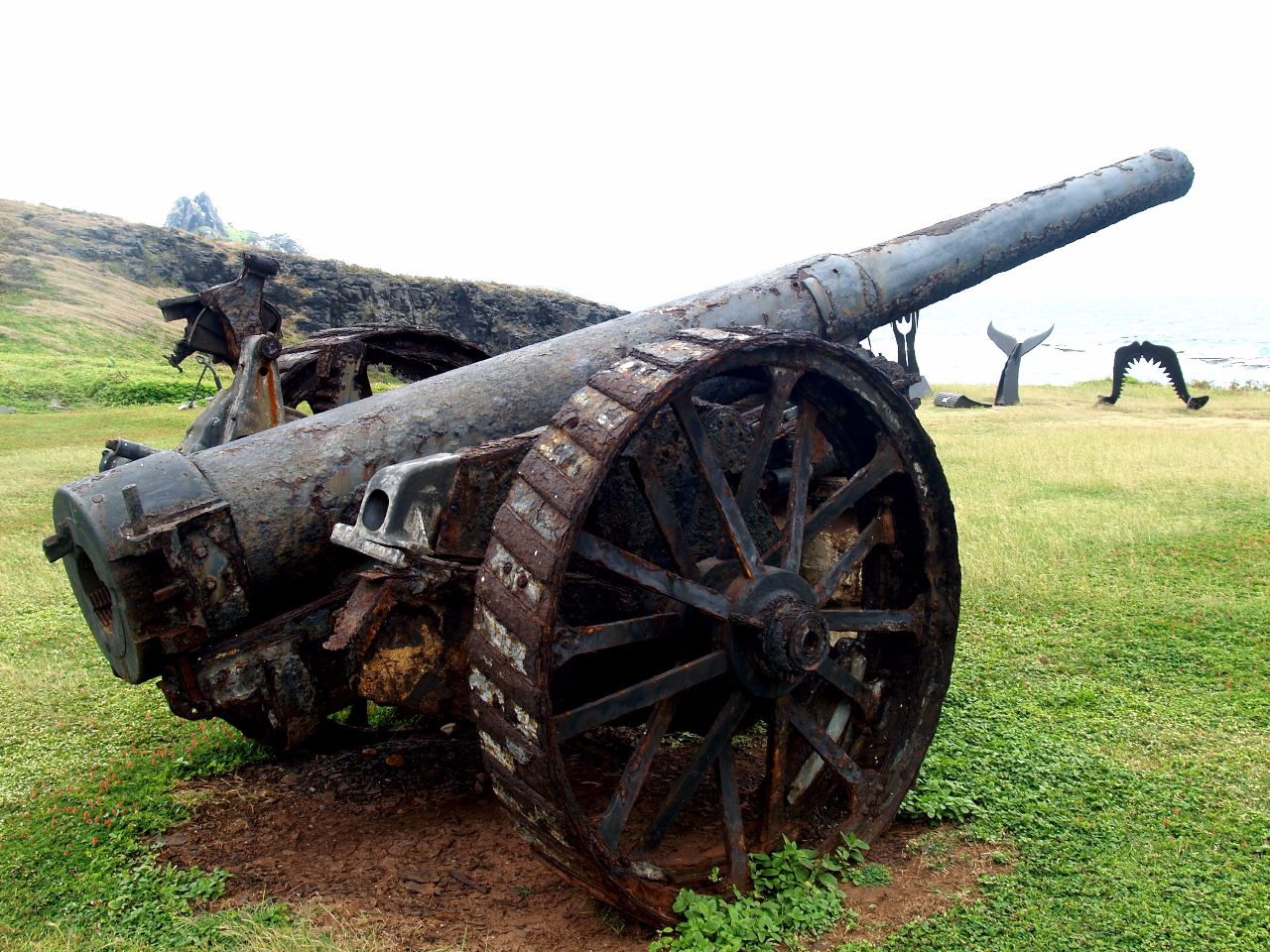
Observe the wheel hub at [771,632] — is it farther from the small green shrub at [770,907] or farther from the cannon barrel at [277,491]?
the cannon barrel at [277,491]

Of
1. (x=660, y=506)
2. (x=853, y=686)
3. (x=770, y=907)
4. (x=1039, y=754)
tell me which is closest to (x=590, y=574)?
(x=660, y=506)

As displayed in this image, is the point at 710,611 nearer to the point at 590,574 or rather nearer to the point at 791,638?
the point at 791,638

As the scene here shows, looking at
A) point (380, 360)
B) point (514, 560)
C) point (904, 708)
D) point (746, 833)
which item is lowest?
point (746, 833)

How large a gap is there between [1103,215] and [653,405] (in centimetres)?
380

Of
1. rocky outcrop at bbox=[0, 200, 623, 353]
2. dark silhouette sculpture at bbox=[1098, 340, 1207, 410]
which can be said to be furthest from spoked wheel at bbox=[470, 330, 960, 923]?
rocky outcrop at bbox=[0, 200, 623, 353]

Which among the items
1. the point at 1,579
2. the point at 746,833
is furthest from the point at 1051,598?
the point at 1,579

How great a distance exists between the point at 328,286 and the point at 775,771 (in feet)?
116

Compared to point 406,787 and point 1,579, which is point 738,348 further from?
point 1,579

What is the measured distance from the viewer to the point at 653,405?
275 centimetres

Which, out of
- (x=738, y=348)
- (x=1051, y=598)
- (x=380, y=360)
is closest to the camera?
(x=738, y=348)

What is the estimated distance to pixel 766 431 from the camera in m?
3.29

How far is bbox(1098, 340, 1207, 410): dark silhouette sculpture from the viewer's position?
18438 millimetres

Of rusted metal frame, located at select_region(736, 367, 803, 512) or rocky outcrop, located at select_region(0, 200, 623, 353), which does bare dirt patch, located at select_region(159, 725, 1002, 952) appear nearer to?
rusted metal frame, located at select_region(736, 367, 803, 512)

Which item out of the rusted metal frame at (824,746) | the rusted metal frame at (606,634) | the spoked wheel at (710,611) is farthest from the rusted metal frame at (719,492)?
the rusted metal frame at (824,746)
